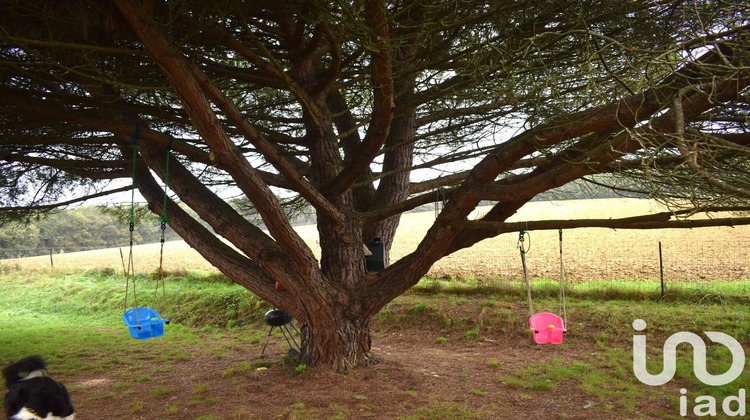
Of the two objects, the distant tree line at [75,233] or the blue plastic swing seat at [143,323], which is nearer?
the blue plastic swing seat at [143,323]

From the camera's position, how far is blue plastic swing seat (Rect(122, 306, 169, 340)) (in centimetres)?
475

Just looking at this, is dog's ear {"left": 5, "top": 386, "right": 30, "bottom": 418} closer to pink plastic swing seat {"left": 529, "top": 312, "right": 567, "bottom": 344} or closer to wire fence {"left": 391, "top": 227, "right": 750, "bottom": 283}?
pink plastic swing seat {"left": 529, "top": 312, "right": 567, "bottom": 344}

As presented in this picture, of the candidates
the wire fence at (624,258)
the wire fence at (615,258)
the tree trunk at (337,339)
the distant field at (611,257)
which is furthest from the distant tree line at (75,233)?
the tree trunk at (337,339)

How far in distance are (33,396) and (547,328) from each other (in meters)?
3.98

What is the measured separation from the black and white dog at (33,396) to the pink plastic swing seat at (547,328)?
3707 millimetres

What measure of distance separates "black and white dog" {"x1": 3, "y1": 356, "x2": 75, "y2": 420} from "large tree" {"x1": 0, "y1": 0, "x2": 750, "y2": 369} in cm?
181

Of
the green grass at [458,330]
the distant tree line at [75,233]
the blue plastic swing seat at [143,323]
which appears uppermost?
the distant tree line at [75,233]

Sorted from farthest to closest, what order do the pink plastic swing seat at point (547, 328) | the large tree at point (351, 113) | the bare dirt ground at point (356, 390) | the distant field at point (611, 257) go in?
the distant field at point (611, 257) → the pink plastic swing seat at point (547, 328) → the bare dirt ground at point (356, 390) → the large tree at point (351, 113)

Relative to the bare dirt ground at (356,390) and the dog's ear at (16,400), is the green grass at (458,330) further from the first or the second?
the dog's ear at (16,400)

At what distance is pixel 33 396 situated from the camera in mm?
3475

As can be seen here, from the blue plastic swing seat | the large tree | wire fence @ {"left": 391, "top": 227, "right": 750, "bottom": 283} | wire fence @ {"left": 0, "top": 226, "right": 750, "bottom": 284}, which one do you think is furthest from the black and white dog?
wire fence @ {"left": 0, "top": 226, "right": 750, "bottom": 284}

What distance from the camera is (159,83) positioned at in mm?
4375

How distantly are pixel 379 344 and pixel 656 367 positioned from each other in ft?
11.9

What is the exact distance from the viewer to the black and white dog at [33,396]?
11.3 ft
